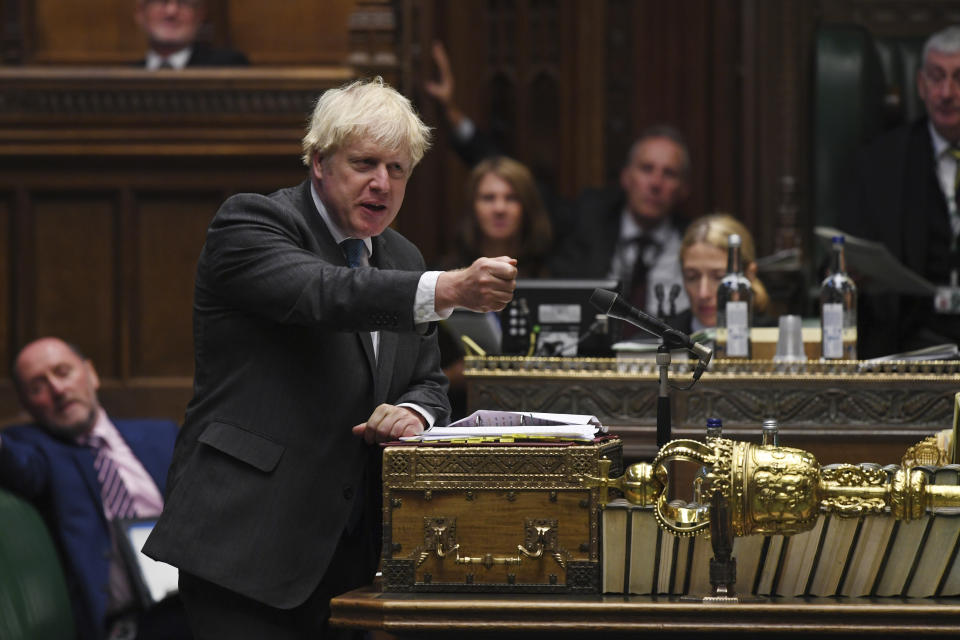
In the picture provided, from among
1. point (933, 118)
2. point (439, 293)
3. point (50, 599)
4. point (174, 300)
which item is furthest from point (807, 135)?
point (439, 293)

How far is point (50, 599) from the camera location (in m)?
4.67

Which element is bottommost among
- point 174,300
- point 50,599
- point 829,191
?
point 50,599

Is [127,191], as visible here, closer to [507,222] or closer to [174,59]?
[174,59]

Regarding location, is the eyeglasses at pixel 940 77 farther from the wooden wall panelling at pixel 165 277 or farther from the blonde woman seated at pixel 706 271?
the wooden wall panelling at pixel 165 277

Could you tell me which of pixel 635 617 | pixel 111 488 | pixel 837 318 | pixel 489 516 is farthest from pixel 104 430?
pixel 635 617

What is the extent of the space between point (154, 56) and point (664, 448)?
4076mm

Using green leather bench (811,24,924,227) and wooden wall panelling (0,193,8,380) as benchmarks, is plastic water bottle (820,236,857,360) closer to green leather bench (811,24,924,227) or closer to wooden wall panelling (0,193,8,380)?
green leather bench (811,24,924,227)

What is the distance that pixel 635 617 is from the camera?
2406mm

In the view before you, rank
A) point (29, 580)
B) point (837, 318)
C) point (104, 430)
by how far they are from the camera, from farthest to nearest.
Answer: point (104, 430), point (29, 580), point (837, 318)

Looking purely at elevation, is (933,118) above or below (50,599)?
above

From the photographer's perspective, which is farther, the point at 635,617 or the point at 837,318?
the point at 837,318

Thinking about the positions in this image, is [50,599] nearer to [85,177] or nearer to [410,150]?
[85,177]

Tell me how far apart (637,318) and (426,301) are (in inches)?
16.3

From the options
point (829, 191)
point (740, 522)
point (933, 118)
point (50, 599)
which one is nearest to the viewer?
point (740, 522)
